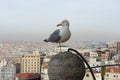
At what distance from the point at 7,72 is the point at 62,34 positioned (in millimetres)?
65509

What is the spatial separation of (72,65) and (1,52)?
373 feet

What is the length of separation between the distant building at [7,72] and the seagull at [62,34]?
6232cm

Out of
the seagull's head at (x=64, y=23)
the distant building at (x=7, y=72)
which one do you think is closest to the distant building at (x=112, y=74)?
the distant building at (x=7, y=72)

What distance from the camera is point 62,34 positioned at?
4621 mm

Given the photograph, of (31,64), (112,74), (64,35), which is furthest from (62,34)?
(31,64)

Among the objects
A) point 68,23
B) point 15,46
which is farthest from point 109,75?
point 15,46

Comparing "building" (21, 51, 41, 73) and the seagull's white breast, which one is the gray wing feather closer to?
the seagull's white breast

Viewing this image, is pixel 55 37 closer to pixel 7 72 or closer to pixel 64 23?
pixel 64 23

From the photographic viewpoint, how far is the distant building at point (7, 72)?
222 ft

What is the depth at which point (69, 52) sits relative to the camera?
4383 millimetres

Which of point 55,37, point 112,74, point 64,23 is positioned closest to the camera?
point 55,37

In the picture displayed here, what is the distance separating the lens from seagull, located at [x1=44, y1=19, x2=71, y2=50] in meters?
4.59

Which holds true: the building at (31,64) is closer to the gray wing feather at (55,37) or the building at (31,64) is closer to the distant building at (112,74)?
the distant building at (112,74)

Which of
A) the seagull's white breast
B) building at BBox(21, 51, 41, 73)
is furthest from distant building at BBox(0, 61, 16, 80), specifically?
the seagull's white breast
